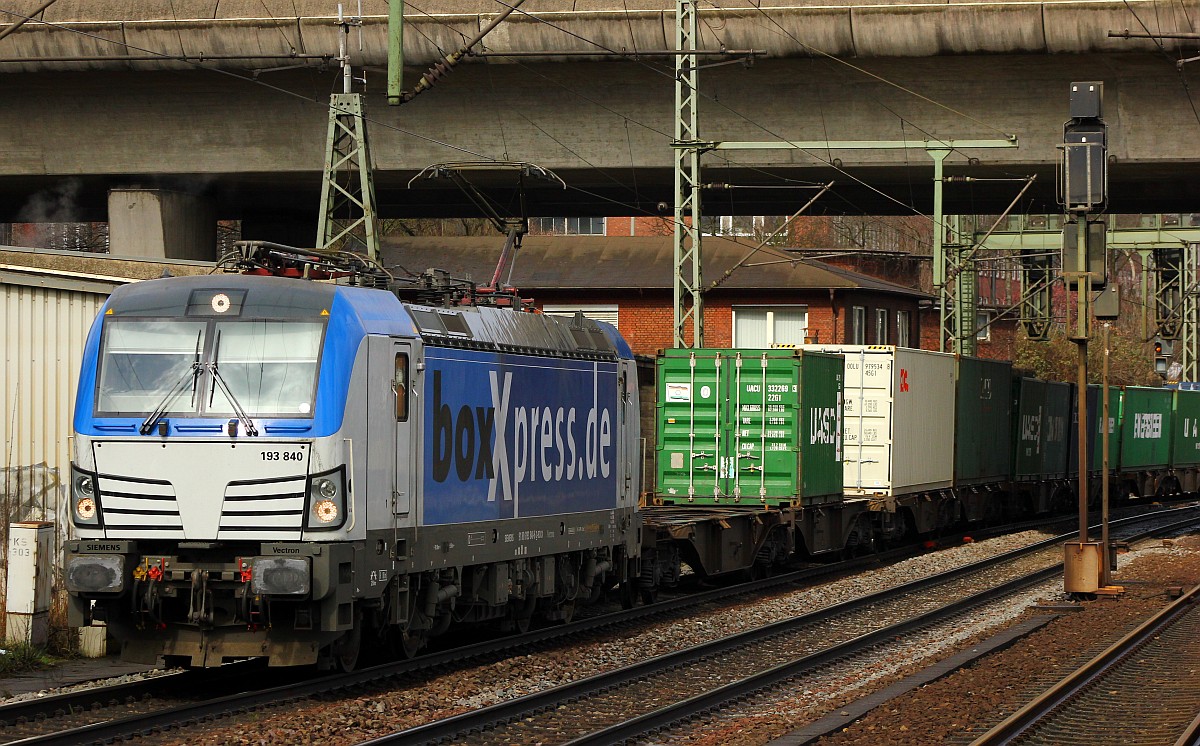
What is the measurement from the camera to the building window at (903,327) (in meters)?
53.3

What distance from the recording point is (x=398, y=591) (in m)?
13.2

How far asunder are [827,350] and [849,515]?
9.92 feet

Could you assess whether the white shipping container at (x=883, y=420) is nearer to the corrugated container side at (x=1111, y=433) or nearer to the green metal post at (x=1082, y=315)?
the green metal post at (x=1082, y=315)

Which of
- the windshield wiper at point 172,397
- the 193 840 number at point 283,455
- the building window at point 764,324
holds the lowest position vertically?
the 193 840 number at point 283,455

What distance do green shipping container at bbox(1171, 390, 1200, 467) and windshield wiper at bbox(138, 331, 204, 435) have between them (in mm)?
42027

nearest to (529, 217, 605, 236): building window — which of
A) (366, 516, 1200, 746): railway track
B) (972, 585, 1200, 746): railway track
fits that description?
(366, 516, 1200, 746): railway track

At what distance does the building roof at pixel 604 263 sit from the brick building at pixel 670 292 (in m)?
0.03

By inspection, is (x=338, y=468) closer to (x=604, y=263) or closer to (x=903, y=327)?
(x=604, y=263)

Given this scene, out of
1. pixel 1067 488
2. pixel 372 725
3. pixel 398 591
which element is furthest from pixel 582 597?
pixel 1067 488

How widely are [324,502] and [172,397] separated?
1.43 m

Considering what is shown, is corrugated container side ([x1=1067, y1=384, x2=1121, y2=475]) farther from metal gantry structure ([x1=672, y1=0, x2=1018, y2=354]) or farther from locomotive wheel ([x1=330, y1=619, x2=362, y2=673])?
locomotive wheel ([x1=330, y1=619, x2=362, y2=673])

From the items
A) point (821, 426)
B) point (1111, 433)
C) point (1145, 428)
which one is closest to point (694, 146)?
point (821, 426)

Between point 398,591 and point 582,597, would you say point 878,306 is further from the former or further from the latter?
point 398,591

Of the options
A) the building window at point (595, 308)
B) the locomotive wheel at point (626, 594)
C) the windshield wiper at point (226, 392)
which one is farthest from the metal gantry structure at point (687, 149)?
the building window at point (595, 308)
